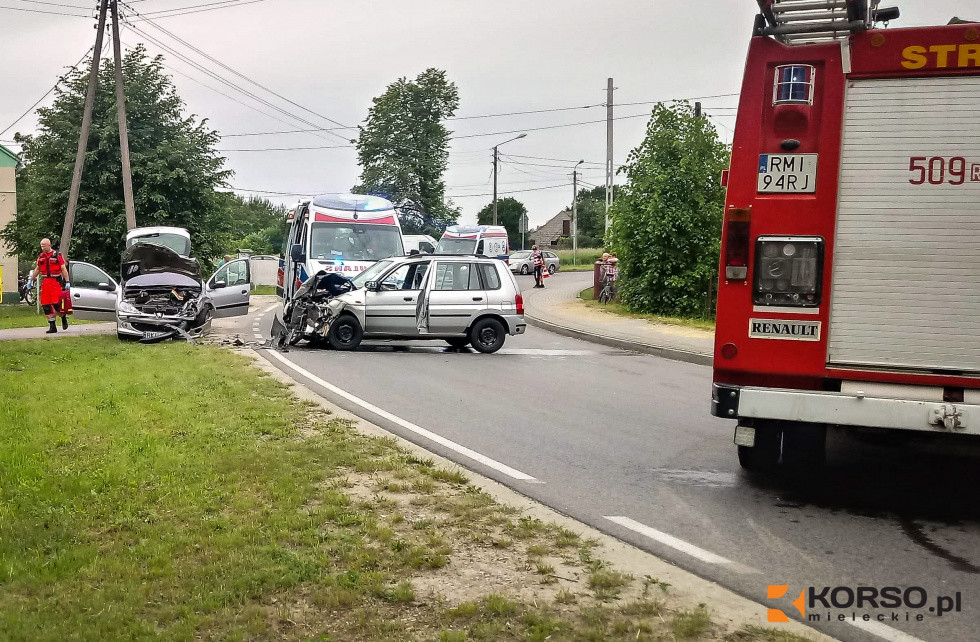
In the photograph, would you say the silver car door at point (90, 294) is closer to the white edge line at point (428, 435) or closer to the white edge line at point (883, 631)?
the white edge line at point (428, 435)

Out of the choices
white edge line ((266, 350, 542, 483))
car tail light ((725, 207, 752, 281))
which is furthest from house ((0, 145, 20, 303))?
car tail light ((725, 207, 752, 281))

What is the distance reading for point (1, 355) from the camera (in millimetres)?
15367

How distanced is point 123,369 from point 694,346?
34.1ft

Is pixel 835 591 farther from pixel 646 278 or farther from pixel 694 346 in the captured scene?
pixel 646 278

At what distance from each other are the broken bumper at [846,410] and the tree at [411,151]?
61872mm

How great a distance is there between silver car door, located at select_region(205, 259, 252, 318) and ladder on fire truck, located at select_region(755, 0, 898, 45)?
15.2 meters

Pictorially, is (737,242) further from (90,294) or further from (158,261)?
(90,294)

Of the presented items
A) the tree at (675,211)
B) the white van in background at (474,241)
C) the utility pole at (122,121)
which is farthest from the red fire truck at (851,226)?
the white van in background at (474,241)

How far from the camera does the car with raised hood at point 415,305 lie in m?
17.1

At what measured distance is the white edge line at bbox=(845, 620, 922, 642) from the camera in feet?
13.2

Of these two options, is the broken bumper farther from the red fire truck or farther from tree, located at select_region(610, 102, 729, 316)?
tree, located at select_region(610, 102, 729, 316)

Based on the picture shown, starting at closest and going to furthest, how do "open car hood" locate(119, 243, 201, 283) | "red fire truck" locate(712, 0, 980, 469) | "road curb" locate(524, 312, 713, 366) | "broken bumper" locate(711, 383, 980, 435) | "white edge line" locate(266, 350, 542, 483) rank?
"broken bumper" locate(711, 383, 980, 435)
"red fire truck" locate(712, 0, 980, 469)
"white edge line" locate(266, 350, 542, 483)
"road curb" locate(524, 312, 713, 366)
"open car hood" locate(119, 243, 201, 283)

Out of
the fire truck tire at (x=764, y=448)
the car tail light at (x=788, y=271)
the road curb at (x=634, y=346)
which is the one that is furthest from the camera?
the road curb at (x=634, y=346)

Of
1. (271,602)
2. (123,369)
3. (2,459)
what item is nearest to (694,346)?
(123,369)
